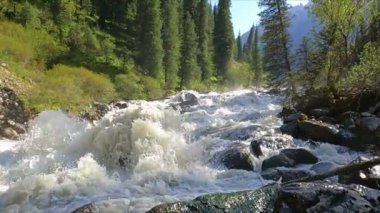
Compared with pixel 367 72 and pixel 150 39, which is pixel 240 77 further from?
pixel 367 72

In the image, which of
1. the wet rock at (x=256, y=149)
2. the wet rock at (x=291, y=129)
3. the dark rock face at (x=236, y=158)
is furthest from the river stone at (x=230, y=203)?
the wet rock at (x=291, y=129)

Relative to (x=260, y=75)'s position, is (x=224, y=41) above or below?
above

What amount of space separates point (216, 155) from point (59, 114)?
11092 mm

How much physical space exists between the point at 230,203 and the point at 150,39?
45779mm

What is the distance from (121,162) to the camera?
54.2 feet

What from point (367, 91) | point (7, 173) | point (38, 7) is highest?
point (38, 7)

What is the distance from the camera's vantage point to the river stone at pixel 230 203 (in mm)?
8648

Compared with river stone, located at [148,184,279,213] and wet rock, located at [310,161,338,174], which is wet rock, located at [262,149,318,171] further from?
river stone, located at [148,184,279,213]

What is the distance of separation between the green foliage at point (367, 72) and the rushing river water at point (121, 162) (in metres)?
4.53

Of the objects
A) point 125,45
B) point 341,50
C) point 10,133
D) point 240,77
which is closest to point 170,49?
point 125,45

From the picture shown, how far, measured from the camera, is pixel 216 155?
1728 cm

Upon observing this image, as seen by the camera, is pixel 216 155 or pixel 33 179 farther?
pixel 216 155

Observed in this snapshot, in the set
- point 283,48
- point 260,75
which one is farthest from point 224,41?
point 283,48

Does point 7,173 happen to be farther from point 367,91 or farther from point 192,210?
point 367,91
